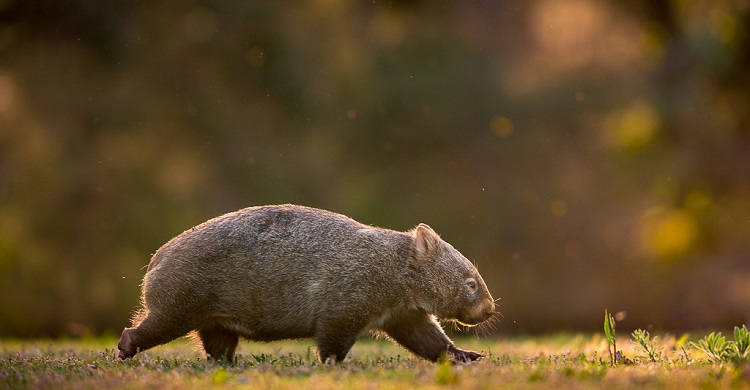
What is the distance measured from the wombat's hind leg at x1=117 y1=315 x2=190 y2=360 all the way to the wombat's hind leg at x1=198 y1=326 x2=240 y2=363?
1.37ft

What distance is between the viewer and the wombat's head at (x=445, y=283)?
7590 mm

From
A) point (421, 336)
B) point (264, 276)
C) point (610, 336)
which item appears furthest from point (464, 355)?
point (264, 276)

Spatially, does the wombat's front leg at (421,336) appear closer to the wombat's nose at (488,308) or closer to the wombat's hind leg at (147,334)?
the wombat's nose at (488,308)

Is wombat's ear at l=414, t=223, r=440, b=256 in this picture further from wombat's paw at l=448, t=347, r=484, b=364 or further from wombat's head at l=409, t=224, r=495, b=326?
wombat's paw at l=448, t=347, r=484, b=364

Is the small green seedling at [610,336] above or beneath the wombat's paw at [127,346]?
above

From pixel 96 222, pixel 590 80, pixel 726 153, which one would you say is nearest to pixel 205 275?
pixel 96 222

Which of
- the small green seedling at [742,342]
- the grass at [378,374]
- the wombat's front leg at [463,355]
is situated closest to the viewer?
the grass at [378,374]

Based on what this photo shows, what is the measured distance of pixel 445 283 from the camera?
771cm

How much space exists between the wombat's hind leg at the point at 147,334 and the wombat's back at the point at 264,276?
0.11 meters

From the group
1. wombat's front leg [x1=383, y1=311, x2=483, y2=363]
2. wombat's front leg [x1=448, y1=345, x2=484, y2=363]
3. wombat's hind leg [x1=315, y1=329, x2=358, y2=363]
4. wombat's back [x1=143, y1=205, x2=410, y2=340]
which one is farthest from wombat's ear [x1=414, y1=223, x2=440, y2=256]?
wombat's hind leg [x1=315, y1=329, x2=358, y2=363]

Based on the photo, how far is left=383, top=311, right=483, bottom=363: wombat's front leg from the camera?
7.68 meters

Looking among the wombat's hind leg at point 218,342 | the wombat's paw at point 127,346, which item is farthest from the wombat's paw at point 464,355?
the wombat's paw at point 127,346

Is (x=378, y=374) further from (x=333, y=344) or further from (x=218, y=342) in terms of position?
(x=218, y=342)

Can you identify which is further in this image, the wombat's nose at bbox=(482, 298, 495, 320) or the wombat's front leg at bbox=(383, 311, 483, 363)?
the wombat's nose at bbox=(482, 298, 495, 320)
